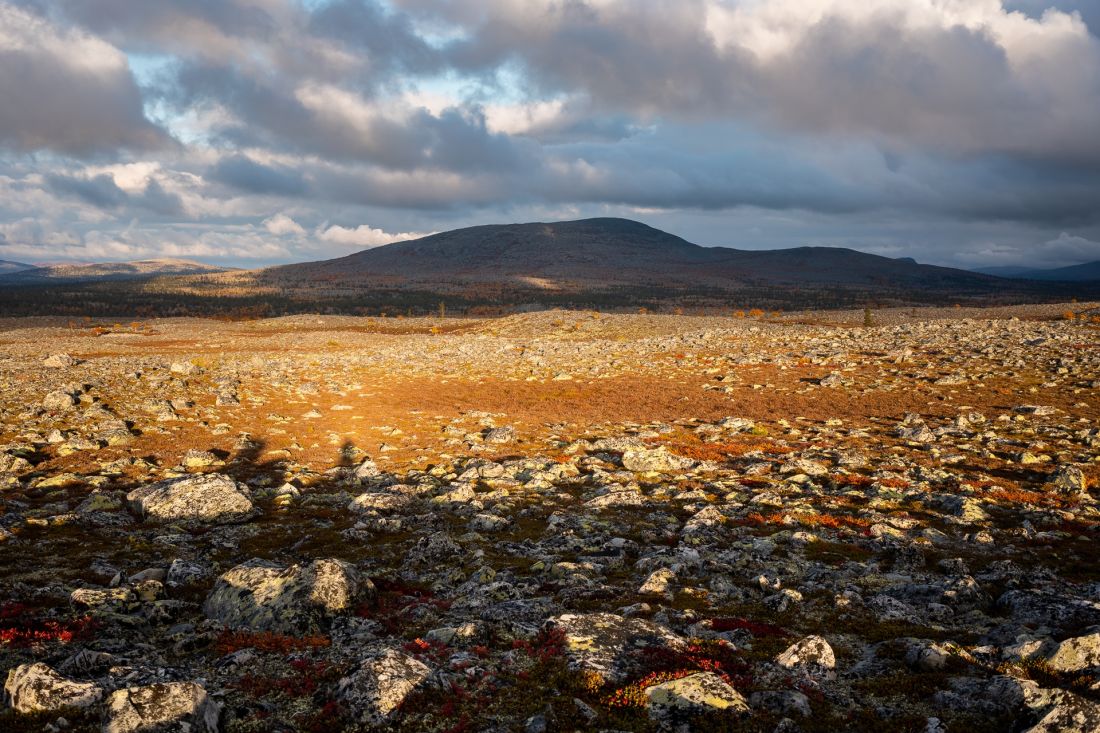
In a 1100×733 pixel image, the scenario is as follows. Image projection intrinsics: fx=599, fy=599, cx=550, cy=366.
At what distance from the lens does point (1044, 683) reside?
639 centimetres

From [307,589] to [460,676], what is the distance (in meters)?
3.15

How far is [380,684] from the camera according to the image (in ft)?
20.7

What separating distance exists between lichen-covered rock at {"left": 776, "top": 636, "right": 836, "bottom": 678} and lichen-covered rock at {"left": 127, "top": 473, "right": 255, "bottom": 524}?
11362 millimetres

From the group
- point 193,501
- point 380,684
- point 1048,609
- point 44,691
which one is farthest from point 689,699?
point 193,501

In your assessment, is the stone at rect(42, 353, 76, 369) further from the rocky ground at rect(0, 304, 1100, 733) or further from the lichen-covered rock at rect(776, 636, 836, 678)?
the lichen-covered rock at rect(776, 636, 836, 678)

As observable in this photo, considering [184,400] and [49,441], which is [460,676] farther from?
[184,400]

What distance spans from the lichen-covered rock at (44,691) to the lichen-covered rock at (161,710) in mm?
456

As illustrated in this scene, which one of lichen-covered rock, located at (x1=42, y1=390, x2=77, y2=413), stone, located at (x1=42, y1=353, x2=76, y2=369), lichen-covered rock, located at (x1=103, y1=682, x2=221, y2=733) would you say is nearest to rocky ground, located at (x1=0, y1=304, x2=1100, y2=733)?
lichen-covered rock, located at (x1=103, y1=682, x2=221, y2=733)

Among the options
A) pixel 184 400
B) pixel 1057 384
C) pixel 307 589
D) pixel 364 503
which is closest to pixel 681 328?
pixel 1057 384

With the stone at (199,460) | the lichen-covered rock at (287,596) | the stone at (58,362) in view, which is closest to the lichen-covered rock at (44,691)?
the lichen-covered rock at (287,596)

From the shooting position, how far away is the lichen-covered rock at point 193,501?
13.0 metres

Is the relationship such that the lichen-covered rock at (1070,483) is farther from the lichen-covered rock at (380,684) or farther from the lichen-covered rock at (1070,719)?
the lichen-covered rock at (380,684)

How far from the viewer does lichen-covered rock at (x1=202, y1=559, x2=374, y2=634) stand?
8.35 m

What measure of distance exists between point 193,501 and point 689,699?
38.9 ft
